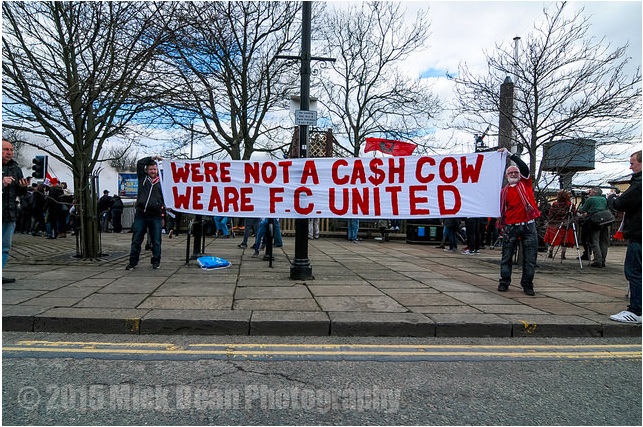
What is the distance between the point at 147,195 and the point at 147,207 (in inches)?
8.9

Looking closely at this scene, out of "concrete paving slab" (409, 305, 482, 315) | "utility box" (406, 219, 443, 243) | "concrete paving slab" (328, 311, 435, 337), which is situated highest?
"utility box" (406, 219, 443, 243)

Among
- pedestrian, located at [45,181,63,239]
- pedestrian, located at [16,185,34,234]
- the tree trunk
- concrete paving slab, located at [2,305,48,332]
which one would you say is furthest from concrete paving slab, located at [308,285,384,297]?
pedestrian, located at [16,185,34,234]

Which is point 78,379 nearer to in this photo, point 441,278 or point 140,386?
point 140,386

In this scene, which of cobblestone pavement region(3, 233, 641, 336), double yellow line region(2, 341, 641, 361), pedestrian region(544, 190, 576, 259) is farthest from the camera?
pedestrian region(544, 190, 576, 259)

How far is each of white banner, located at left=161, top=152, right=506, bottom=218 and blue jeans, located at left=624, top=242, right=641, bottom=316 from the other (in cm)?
202

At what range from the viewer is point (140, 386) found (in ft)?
9.77

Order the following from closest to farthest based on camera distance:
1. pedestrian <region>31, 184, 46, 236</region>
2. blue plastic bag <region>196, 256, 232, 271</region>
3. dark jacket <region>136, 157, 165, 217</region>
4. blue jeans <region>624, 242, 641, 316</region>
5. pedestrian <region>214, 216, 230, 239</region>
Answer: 1. blue jeans <region>624, 242, 641, 316</region>
2. dark jacket <region>136, 157, 165, 217</region>
3. blue plastic bag <region>196, 256, 232, 271</region>
4. pedestrian <region>31, 184, 46, 236</region>
5. pedestrian <region>214, 216, 230, 239</region>

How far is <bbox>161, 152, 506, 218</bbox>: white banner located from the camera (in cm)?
669

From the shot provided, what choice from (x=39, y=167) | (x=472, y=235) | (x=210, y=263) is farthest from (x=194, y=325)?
(x=472, y=235)

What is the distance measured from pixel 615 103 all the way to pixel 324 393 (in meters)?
9.44

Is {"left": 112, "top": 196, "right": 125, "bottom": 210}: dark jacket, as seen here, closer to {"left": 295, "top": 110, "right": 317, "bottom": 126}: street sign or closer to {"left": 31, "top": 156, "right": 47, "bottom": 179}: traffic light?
{"left": 31, "top": 156, "right": 47, "bottom": 179}: traffic light

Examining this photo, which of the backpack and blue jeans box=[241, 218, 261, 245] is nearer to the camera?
the backpack

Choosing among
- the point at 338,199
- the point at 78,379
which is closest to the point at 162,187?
the point at 338,199

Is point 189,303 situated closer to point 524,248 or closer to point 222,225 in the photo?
point 524,248
